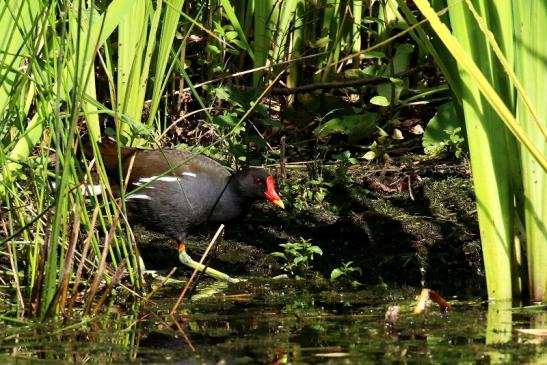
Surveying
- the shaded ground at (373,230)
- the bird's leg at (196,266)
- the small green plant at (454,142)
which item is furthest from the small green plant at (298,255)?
the small green plant at (454,142)

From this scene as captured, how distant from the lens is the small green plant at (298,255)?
4984 mm

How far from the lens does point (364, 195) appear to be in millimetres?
5812

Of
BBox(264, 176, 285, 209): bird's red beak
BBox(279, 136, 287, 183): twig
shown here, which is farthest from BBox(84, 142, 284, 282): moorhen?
BBox(279, 136, 287, 183): twig

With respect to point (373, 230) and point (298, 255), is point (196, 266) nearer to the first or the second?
point (298, 255)

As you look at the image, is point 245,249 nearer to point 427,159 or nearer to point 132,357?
point 427,159

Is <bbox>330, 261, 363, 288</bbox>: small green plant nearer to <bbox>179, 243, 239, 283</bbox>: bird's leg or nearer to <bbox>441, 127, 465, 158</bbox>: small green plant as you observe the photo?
<bbox>179, 243, 239, 283</bbox>: bird's leg

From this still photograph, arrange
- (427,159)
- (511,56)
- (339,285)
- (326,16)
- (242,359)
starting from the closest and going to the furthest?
(242,359), (511,56), (339,285), (427,159), (326,16)

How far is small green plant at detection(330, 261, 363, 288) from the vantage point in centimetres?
481

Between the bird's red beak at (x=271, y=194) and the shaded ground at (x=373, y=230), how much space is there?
0.12 m

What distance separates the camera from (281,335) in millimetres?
3506

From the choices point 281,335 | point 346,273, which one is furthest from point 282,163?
point 281,335

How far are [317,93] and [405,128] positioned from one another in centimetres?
58

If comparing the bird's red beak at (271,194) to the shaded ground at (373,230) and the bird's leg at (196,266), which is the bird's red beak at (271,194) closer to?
the shaded ground at (373,230)

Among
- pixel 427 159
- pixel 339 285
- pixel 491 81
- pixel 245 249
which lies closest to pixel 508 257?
pixel 491 81
